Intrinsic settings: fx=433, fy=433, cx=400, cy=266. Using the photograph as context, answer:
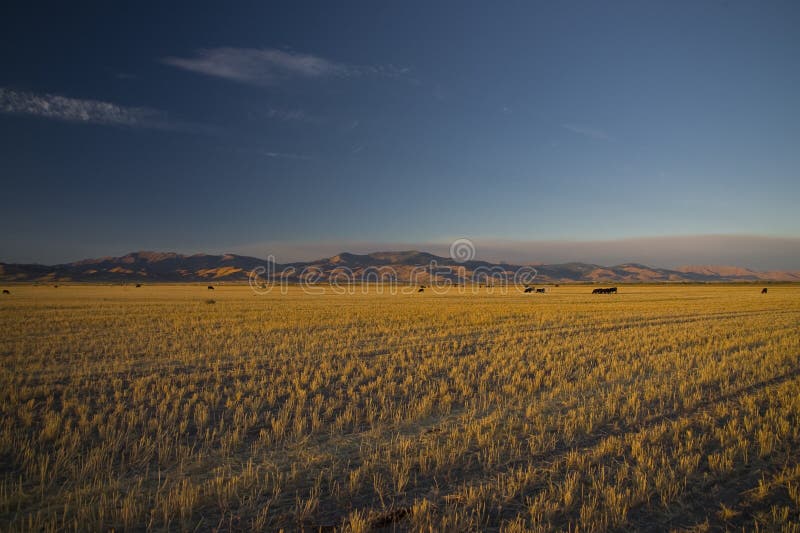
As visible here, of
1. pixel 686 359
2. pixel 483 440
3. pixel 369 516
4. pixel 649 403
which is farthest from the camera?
pixel 686 359

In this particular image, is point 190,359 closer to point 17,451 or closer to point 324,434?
point 17,451

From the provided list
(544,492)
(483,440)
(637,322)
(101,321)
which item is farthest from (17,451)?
(637,322)

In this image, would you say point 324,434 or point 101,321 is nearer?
point 324,434

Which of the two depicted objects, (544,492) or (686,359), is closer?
(544,492)

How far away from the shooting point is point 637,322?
74.4 ft

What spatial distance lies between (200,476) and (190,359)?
8305 millimetres

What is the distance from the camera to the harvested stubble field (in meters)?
4.38

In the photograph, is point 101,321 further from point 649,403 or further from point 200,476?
point 649,403

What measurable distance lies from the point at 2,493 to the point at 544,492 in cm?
582

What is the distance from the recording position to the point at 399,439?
21.0 ft

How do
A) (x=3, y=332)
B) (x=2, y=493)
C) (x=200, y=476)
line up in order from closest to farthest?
(x=2, y=493) → (x=200, y=476) → (x=3, y=332)

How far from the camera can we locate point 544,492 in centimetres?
470

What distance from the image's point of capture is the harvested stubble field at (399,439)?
14.4 ft

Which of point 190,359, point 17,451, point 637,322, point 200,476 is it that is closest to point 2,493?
point 17,451
